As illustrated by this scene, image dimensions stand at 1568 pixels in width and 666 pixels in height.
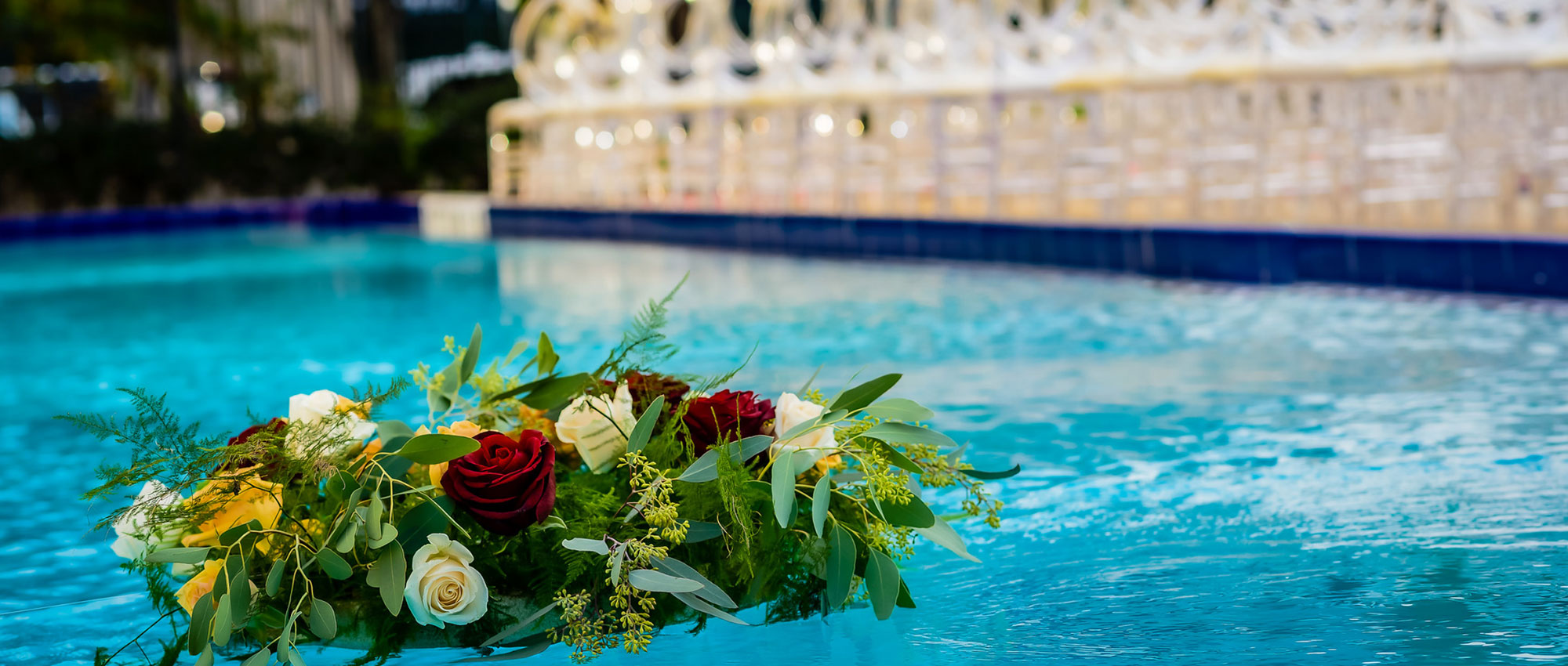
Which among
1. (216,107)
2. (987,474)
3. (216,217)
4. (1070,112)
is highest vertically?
(216,107)

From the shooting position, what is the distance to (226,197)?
1633cm

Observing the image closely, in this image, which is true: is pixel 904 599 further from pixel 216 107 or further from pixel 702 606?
pixel 216 107

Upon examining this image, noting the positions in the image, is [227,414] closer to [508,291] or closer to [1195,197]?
[508,291]

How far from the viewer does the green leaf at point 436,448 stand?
1.94 metres

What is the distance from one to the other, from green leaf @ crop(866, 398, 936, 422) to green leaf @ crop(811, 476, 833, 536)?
0.74ft

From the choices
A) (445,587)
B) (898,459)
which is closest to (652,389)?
(898,459)

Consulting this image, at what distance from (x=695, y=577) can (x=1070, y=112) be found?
8.28 meters

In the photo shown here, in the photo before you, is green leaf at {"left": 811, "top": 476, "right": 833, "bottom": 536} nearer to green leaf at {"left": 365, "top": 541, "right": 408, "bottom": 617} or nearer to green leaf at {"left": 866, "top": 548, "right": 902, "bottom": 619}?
green leaf at {"left": 866, "top": 548, "right": 902, "bottom": 619}

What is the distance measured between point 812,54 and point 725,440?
31.0 feet

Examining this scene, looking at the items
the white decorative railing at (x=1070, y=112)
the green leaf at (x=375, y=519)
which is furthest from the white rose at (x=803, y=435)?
the white decorative railing at (x=1070, y=112)

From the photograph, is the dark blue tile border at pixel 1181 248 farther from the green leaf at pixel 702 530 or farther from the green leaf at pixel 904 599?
the green leaf at pixel 702 530

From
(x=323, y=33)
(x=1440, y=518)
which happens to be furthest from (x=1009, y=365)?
(x=323, y=33)

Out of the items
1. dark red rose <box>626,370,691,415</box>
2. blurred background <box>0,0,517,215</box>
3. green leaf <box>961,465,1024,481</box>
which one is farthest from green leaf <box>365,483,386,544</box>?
blurred background <box>0,0,517,215</box>

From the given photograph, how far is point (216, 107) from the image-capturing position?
19.6 metres
